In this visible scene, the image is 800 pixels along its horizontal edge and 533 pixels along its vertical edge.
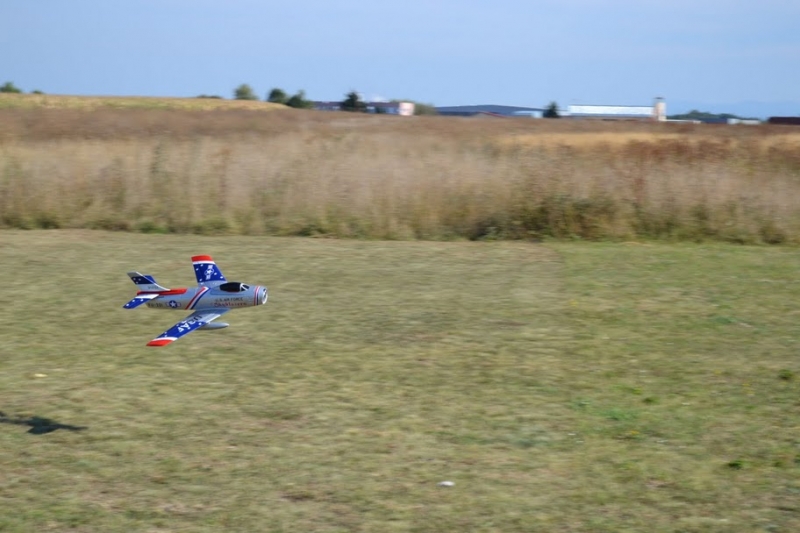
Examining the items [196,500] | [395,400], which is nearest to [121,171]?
[395,400]

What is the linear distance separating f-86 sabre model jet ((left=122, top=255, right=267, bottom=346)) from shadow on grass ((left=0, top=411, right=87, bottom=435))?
211cm

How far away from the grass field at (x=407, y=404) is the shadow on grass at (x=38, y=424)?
16 millimetres

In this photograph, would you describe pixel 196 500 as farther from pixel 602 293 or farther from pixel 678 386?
pixel 602 293

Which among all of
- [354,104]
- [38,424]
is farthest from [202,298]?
Answer: [354,104]

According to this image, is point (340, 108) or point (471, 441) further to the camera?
point (340, 108)

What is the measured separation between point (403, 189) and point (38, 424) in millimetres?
8132

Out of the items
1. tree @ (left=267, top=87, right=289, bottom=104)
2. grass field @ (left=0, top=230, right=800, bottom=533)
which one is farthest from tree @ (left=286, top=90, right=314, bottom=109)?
grass field @ (left=0, top=230, right=800, bottom=533)

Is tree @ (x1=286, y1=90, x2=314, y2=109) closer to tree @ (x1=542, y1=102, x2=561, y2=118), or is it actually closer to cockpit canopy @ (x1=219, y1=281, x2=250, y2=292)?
tree @ (x1=542, y1=102, x2=561, y2=118)

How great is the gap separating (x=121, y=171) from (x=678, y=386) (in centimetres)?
945

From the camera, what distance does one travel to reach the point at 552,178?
514 inches

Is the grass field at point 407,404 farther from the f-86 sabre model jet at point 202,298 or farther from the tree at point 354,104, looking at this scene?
the tree at point 354,104

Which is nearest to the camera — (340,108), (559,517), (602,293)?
(559,517)

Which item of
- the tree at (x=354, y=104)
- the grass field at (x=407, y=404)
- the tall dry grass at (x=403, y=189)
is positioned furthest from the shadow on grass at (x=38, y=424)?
the tree at (x=354, y=104)

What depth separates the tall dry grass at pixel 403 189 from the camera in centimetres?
1236
